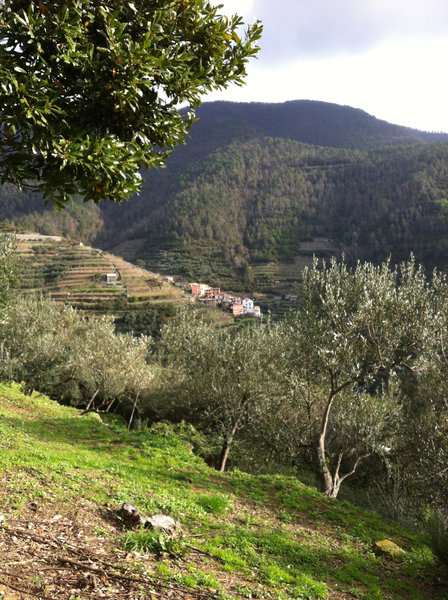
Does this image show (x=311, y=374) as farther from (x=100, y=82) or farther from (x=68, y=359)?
(x=68, y=359)

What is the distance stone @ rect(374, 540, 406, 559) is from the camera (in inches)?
409

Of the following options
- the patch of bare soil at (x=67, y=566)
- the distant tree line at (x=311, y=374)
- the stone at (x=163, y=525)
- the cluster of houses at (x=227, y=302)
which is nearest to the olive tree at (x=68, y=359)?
the distant tree line at (x=311, y=374)

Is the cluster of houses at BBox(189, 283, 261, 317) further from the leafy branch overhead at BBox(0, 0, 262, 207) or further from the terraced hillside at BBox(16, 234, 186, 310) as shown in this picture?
the leafy branch overhead at BBox(0, 0, 262, 207)

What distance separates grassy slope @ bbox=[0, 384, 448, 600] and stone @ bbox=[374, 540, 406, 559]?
10.5 inches

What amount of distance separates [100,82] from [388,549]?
13.5 meters

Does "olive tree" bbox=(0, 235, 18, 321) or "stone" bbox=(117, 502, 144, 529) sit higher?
"olive tree" bbox=(0, 235, 18, 321)

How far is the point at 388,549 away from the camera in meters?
10.5

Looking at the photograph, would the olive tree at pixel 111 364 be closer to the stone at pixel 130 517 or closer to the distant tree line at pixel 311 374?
the distant tree line at pixel 311 374

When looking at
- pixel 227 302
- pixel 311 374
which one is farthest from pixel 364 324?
pixel 227 302

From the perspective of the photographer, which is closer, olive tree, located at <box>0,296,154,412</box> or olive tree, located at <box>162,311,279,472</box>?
olive tree, located at <box>162,311,279,472</box>

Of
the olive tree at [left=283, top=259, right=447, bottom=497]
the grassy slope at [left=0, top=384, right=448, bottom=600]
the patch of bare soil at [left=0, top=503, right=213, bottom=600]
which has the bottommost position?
the grassy slope at [left=0, top=384, right=448, bottom=600]

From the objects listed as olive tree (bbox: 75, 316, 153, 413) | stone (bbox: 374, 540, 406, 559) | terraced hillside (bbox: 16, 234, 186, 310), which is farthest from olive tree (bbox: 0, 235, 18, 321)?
terraced hillside (bbox: 16, 234, 186, 310)

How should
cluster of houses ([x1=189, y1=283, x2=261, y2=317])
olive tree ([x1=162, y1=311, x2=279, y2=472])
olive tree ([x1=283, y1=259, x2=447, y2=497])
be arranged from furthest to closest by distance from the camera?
cluster of houses ([x1=189, y1=283, x2=261, y2=317]) < olive tree ([x1=162, y1=311, x2=279, y2=472]) < olive tree ([x1=283, y1=259, x2=447, y2=497])

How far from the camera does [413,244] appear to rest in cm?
14138
